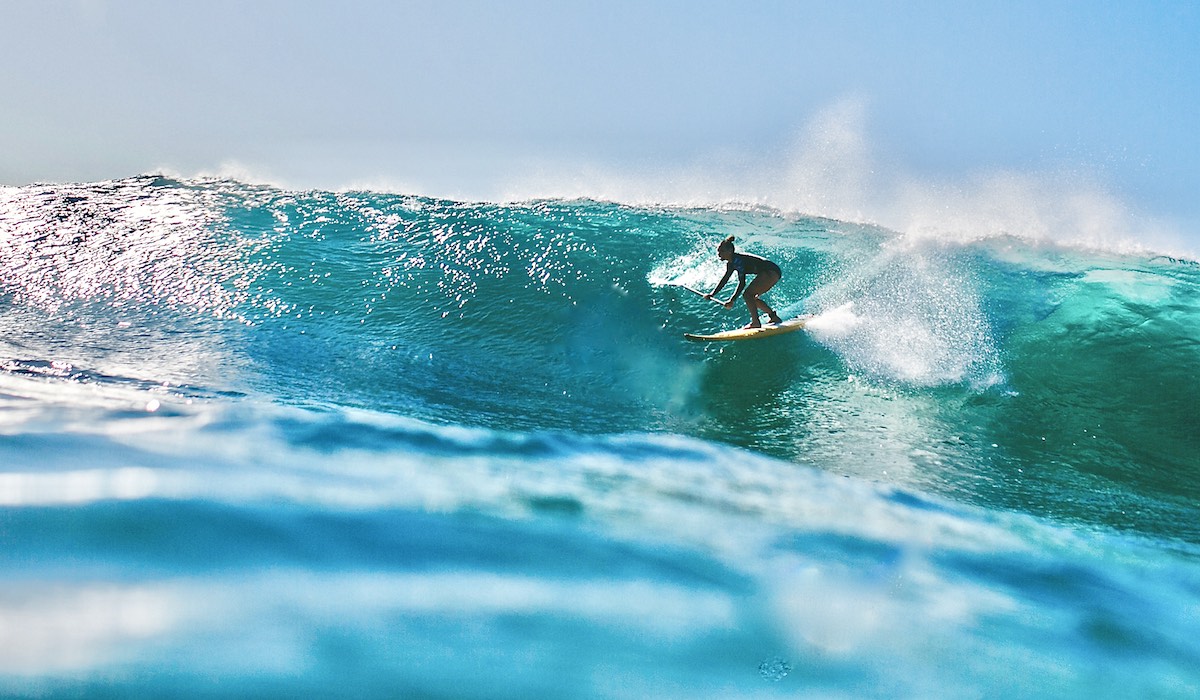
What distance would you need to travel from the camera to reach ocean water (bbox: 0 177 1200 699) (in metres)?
3.67

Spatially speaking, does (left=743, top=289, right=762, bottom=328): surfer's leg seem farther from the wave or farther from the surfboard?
the wave

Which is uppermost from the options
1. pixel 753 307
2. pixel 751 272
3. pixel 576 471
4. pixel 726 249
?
pixel 726 249

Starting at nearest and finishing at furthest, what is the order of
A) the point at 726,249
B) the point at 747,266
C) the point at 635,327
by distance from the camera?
1. the point at 726,249
2. the point at 747,266
3. the point at 635,327

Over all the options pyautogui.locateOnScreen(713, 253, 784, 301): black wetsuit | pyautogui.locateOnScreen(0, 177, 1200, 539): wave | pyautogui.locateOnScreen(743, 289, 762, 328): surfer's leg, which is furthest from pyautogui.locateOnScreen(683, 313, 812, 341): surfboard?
pyautogui.locateOnScreen(713, 253, 784, 301): black wetsuit

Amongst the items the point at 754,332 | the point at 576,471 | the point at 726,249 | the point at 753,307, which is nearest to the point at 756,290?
the point at 753,307

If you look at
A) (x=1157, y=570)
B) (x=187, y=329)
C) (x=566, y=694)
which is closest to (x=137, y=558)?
(x=566, y=694)

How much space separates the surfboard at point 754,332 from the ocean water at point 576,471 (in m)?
0.16

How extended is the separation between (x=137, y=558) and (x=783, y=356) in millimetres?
6587

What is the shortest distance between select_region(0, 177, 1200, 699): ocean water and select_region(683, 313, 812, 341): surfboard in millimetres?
163

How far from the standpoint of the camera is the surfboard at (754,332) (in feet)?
28.1

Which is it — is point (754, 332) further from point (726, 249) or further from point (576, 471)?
point (576, 471)

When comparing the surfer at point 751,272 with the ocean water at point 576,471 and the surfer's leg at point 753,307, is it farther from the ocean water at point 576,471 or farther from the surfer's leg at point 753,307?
the ocean water at point 576,471

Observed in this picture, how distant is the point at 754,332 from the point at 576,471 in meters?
3.75

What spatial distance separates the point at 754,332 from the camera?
865cm
